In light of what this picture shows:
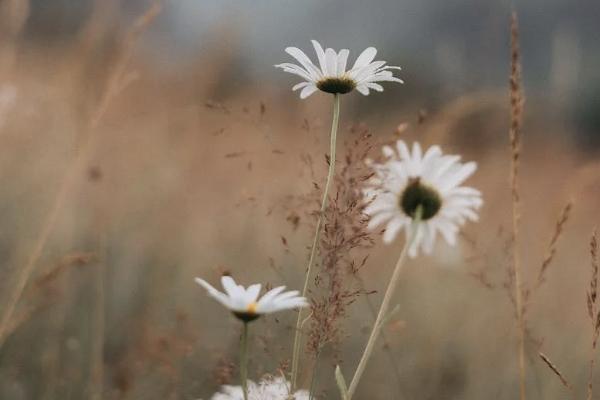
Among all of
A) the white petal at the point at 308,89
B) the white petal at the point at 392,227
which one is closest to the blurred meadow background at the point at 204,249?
the white petal at the point at 308,89

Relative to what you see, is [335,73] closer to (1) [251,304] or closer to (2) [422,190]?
(2) [422,190]

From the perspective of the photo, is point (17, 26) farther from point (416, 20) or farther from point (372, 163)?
point (416, 20)

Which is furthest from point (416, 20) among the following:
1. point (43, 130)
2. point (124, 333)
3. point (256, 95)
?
point (124, 333)

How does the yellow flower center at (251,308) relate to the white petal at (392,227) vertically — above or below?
below

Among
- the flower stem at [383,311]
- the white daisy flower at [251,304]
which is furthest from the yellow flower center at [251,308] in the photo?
the flower stem at [383,311]

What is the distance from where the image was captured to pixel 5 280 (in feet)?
7.36

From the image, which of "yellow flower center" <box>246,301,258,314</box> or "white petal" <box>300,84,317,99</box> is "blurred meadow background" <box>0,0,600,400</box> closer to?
"white petal" <box>300,84,317,99</box>

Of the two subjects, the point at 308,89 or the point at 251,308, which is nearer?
the point at 251,308

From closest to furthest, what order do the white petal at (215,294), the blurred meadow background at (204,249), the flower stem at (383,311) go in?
the white petal at (215,294), the flower stem at (383,311), the blurred meadow background at (204,249)

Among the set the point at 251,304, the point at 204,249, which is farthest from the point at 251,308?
the point at 204,249

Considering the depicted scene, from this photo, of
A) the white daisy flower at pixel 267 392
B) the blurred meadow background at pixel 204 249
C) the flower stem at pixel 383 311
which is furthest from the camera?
the blurred meadow background at pixel 204 249

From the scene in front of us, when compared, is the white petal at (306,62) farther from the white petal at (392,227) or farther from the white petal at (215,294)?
the white petal at (215,294)

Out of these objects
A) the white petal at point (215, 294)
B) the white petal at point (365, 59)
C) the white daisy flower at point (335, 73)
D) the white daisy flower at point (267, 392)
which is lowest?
the white daisy flower at point (267, 392)

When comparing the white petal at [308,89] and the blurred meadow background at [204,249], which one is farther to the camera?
the blurred meadow background at [204,249]
